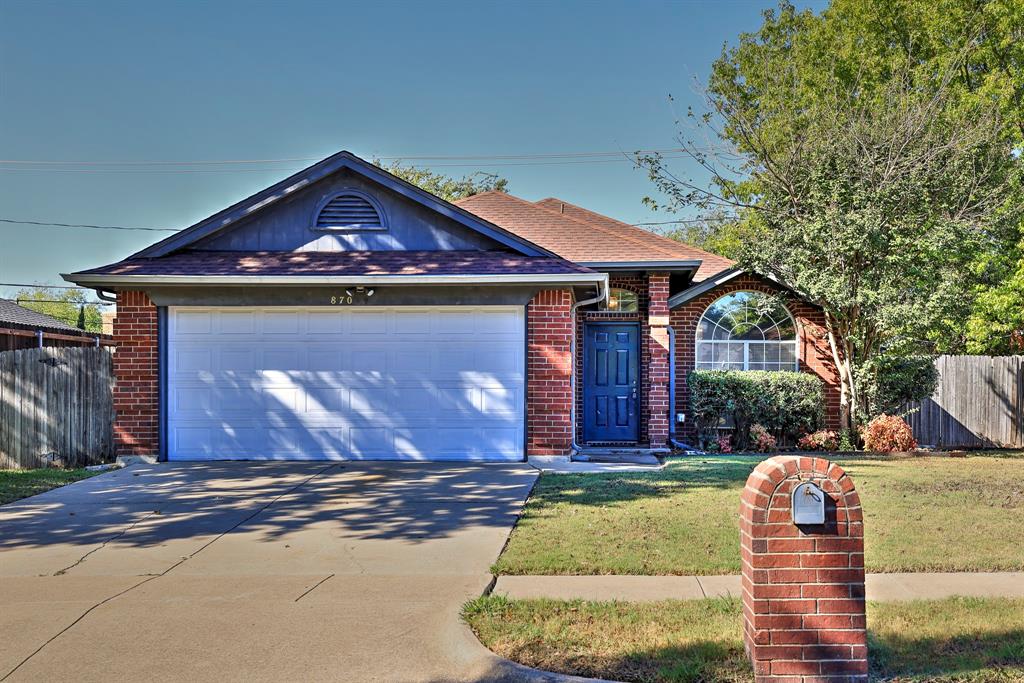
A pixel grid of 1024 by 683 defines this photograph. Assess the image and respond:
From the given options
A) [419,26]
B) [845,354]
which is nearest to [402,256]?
[845,354]

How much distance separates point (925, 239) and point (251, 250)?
36.4 feet

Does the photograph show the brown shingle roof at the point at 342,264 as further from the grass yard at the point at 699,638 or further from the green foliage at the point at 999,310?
the green foliage at the point at 999,310

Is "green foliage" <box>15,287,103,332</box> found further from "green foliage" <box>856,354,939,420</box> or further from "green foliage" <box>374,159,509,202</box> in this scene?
"green foliage" <box>856,354,939,420</box>

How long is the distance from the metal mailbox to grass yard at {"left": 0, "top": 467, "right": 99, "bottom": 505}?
28.6 ft

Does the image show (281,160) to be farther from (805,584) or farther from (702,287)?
(805,584)

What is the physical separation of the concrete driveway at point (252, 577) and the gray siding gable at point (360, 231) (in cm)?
409

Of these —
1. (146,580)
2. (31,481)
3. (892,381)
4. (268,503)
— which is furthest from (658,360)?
(146,580)

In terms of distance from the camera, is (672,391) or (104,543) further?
(672,391)

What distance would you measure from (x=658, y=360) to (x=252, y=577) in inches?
400

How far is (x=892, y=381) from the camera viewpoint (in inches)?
601

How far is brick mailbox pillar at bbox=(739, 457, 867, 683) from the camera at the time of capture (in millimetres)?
4074

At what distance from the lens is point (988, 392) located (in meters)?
16.9

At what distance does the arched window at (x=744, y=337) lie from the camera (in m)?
16.6

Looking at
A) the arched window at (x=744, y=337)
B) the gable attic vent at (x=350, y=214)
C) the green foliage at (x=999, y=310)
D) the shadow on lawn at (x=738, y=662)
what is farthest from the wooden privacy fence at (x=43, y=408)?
the green foliage at (x=999, y=310)
